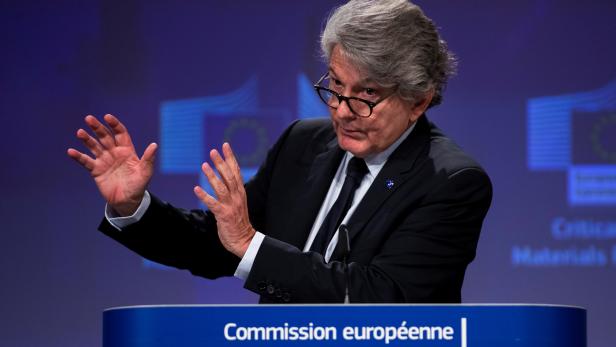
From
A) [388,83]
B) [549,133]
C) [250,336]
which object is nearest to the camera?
[250,336]

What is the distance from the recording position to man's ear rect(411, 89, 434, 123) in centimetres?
246

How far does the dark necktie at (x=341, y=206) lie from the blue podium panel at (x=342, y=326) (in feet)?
2.86

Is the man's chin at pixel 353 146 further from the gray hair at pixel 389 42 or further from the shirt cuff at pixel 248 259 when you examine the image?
the shirt cuff at pixel 248 259

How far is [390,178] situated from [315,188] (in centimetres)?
22

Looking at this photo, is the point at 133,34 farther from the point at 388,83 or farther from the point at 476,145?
the point at 388,83

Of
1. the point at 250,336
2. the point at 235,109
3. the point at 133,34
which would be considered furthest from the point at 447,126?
the point at 250,336

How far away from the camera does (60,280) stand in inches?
173

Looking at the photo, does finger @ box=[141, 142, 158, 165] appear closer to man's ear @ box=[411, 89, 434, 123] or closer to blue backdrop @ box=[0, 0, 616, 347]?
man's ear @ box=[411, 89, 434, 123]

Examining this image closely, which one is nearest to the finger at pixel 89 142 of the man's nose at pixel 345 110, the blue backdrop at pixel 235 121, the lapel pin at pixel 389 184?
the man's nose at pixel 345 110

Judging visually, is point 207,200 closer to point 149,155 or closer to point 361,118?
point 149,155

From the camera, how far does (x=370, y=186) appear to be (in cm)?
239

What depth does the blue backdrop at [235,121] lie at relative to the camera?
13.8 feet

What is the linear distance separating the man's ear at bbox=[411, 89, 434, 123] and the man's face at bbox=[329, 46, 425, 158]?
3 cm

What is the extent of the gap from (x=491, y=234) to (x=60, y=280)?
6.68 ft
